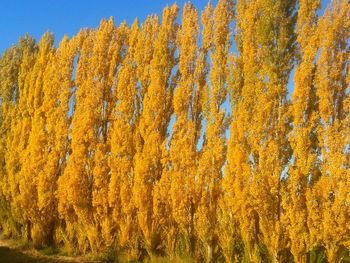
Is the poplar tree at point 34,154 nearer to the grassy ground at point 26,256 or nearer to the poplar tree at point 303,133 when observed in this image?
the grassy ground at point 26,256

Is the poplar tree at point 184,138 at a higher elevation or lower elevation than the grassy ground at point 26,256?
higher

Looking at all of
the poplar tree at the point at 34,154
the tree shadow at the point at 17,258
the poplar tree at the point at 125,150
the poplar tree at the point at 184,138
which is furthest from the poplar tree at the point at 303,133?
the poplar tree at the point at 34,154

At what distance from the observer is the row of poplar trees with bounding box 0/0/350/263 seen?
1343 centimetres

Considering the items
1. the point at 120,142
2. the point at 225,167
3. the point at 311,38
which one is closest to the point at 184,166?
the point at 225,167

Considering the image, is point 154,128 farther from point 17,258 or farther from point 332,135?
point 17,258

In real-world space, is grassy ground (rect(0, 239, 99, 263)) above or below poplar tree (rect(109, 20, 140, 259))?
below

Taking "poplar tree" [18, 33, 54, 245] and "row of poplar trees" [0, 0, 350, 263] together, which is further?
"poplar tree" [18, 33, 54, 245]

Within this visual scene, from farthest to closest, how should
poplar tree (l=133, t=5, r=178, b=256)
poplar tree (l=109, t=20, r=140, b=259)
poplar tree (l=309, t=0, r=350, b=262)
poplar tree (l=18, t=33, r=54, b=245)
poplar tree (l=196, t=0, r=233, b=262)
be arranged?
poplar tree (l=18, t=33, r=54, b=245), poplar tree (l=109, t=20, r=140, b=259), poplar tree (l=133, t=5, r=178, b=256), poplar tree (l=196, t=0, r=233, b=262), poplar tree (l=309, t=0, r=350, b=262)

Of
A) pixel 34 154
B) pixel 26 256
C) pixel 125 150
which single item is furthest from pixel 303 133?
pixel 34 154

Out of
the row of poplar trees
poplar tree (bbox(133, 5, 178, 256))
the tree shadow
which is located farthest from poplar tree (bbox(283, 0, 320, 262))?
the tree shadow

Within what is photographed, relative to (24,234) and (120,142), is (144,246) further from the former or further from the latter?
(24,234)

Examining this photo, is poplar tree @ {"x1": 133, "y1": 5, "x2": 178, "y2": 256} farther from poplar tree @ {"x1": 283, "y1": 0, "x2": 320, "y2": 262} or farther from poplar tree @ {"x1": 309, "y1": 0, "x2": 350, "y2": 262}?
poplar tree @ {"x1": 309, "y1": 0, "x2": 350, "y2": 262}

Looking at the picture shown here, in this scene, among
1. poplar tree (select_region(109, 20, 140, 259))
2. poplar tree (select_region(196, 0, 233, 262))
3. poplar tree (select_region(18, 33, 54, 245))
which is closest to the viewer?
poplar tree (select_region(196, 0, 233, 262))

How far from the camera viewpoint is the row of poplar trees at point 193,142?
1343 centimetres
